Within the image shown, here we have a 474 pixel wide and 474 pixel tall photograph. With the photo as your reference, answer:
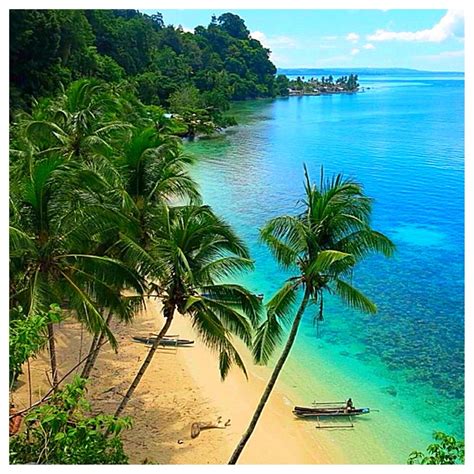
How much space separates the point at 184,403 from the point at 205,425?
36.5 inches

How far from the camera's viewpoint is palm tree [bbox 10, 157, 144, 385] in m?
7.97

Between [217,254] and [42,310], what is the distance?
2711 mm

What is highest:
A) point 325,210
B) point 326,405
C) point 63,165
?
point 63,165

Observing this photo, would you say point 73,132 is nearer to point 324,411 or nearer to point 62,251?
point 62,251

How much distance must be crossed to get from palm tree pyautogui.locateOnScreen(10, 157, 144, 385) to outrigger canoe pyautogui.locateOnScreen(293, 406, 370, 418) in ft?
15.1

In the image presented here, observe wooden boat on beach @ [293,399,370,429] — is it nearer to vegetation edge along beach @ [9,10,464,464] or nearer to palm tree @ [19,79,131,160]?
vegetation edge along beach @ [9,10,464,464]

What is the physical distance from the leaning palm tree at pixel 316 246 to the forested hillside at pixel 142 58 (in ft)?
51.2

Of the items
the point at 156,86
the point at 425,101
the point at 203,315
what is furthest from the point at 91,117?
the point at 425,101

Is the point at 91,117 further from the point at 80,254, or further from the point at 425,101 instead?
the point at 425,101

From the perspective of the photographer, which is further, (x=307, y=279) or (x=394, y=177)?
(x=394, y=177)

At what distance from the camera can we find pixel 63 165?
27.9 ft

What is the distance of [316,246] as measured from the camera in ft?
27.4

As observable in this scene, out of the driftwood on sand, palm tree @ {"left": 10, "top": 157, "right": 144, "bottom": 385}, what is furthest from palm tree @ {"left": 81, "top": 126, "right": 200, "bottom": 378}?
the driftwood on sand
